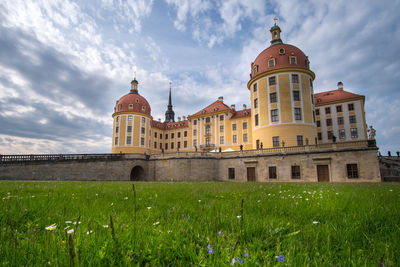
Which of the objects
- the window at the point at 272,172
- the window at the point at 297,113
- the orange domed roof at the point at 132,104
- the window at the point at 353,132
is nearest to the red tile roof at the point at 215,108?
the orange domed roof at the point at 132,104

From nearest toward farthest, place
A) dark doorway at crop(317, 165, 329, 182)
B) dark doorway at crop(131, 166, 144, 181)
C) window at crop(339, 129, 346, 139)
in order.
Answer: dark doorway at crop(317, 165, 329, 182) → dark doorway at crop(131, 166, 144, 181) → window at crop(339, 129, 346, 139)

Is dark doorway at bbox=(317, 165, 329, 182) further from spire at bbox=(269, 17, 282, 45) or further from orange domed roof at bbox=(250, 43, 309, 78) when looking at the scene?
spire at bbox=(269, 17, 282, 45)

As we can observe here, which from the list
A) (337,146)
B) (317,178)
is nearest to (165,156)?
(317,178)

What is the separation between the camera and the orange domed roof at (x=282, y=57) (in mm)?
32406

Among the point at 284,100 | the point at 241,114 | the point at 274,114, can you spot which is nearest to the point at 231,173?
the point at 274,114

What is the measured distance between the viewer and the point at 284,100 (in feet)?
102

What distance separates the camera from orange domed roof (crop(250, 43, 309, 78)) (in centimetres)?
3241

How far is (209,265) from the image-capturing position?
4.66 ft

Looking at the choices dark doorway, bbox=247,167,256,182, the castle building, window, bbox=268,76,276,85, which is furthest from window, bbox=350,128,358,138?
dark doorway, bbox=247,167,256,182

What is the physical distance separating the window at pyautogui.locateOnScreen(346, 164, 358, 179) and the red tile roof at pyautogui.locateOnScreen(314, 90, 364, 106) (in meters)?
28.3

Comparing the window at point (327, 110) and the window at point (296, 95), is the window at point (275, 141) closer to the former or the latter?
the window at point (296, 95)

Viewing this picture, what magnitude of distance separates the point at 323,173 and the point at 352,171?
2.87m

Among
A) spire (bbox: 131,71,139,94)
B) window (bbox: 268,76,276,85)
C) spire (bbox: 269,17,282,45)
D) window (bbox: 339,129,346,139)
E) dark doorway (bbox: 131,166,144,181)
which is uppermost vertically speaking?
spire (bbox: 269,17,282,45)

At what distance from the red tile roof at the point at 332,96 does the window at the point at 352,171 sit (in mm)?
28275
